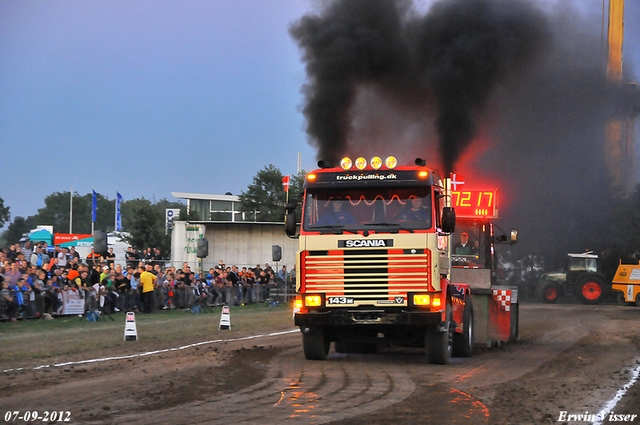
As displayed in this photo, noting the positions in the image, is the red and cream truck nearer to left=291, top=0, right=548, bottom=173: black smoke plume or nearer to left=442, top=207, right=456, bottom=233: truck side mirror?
left=442, top=207, right=456, bottom=233: truck side mirror

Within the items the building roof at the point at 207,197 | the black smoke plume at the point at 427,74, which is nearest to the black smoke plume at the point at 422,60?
the black smoke plume at the point at 427,74

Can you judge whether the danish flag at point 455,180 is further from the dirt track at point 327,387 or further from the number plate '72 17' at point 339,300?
the number plate '72 17' at point 339,300

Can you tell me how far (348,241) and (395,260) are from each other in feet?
2.55

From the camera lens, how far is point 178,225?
43281 millimetres

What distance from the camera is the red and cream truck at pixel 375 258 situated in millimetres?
11008

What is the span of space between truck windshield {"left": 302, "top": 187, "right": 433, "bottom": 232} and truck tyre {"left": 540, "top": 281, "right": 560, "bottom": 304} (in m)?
27.7

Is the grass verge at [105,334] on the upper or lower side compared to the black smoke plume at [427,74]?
lower

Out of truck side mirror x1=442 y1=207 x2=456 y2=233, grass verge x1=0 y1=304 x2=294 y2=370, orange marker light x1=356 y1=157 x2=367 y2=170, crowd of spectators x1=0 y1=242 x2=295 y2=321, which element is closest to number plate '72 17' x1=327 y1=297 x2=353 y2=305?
truck side mirror x1=442 y1=207 x2=456 y2=233

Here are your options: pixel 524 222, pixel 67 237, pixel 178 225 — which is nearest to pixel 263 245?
pixel 178 225

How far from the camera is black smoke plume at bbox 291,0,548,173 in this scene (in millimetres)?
17844

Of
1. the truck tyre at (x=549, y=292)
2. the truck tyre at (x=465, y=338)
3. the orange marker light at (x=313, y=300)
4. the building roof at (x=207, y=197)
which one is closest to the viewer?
the orange marker light at (x=313, y=300)

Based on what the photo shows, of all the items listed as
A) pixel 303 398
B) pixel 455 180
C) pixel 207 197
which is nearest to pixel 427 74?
pixel 455 180

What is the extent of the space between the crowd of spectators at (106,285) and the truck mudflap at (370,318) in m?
10.7

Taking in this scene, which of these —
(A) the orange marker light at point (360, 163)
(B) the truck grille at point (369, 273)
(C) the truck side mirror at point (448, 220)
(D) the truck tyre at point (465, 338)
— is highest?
(A) the orange marker light at point (360, 163)
